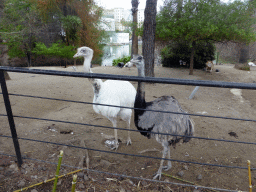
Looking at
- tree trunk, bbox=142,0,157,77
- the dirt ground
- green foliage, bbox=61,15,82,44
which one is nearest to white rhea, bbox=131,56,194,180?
the dirt ground

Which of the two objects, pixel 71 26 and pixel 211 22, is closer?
pixel 211 22

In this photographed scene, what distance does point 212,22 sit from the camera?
23.1 feet

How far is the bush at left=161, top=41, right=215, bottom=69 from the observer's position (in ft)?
34.4

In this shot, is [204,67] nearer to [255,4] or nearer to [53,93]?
[255,4]

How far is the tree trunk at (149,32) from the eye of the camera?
6470 mm

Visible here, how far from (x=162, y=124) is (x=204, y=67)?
30.1ft

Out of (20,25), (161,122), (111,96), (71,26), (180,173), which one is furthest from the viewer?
(71,26)

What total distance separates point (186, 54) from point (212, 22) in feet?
11.9

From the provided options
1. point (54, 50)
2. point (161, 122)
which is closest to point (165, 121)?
point (161, 122)

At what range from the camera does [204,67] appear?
1067 centimetres

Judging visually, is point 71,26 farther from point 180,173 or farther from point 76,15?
point 180,173

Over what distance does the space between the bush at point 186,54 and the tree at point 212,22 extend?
9.20 ft

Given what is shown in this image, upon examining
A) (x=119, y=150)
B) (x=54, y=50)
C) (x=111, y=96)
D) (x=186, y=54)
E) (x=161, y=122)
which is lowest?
(x=119, y=150)

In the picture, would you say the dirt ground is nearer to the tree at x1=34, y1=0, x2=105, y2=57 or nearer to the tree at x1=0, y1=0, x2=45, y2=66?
the tree at x1=0, y1=0, x2=45, y2=66
